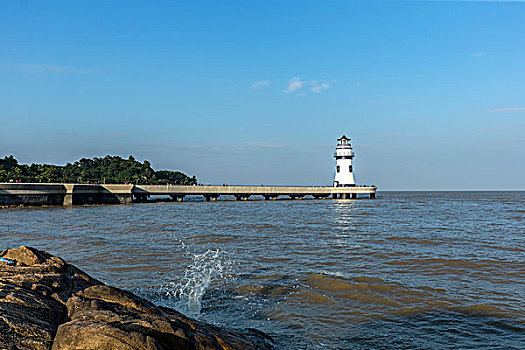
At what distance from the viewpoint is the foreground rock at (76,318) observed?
169 inches

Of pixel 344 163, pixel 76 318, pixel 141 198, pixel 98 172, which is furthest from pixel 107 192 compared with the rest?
pixel 98 172

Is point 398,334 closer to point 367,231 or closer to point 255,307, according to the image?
point 255,307

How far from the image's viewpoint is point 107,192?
188 ft

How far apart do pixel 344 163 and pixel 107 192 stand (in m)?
44.2

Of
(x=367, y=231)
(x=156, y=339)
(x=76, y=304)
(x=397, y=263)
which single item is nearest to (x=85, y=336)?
(x=156, y=339)

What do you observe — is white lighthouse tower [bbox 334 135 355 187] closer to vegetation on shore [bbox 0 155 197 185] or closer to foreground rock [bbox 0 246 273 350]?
vegetation on shore [bbox 0 155 197 185]

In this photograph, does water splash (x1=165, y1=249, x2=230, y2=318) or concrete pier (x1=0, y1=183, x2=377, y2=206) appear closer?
water splash (x1=165, y1=249, x2=230, y2=318)

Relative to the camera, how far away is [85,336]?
14.0ft

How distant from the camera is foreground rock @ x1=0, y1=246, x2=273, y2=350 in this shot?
430cm

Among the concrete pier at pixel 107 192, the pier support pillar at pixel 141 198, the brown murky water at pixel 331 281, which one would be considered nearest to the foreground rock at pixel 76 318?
the brown murky water at pixel 331 281

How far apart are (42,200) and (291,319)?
162 ft

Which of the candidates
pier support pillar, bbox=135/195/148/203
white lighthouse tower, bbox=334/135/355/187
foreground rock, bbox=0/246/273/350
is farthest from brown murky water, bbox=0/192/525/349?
white lighthouse tower, bbox=334/135/355/187

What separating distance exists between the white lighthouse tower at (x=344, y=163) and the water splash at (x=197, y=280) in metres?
64.7

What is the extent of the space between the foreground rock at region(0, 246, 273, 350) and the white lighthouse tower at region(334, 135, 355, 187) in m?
74.5
